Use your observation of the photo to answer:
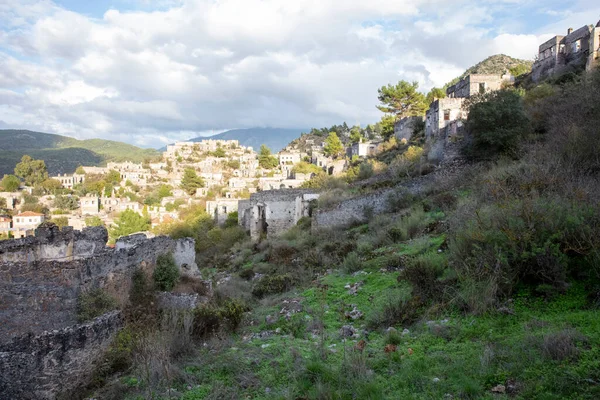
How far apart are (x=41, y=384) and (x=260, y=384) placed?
3300mm

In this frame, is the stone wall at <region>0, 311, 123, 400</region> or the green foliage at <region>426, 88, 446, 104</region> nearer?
the stone wall at <region>0, 311, 123, 400</region>

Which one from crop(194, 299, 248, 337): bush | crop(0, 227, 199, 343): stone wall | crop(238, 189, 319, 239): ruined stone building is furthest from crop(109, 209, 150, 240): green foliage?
crop(194, 299, 248, 337): bush

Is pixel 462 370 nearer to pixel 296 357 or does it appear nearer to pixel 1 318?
pixel 296 357

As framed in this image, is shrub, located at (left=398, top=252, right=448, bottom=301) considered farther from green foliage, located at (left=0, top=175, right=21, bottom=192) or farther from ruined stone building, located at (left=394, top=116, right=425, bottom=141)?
green foliage, located at (left=0, top=175, right=21, bottom=192)

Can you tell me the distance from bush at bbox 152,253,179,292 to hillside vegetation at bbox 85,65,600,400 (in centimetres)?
77

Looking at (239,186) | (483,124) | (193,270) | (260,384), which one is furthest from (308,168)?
(260,384)

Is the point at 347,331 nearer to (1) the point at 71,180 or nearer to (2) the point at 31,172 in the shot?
(2) the point at 31,172

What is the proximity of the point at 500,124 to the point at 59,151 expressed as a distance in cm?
13614

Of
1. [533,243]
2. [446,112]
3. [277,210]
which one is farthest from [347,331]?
[446,112]

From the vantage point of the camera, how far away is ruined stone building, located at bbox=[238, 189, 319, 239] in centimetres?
2280

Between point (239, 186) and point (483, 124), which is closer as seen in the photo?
point (483, 124)

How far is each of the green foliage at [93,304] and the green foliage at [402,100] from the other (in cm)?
3647

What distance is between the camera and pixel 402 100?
1641 inches

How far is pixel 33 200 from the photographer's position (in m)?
73.9
